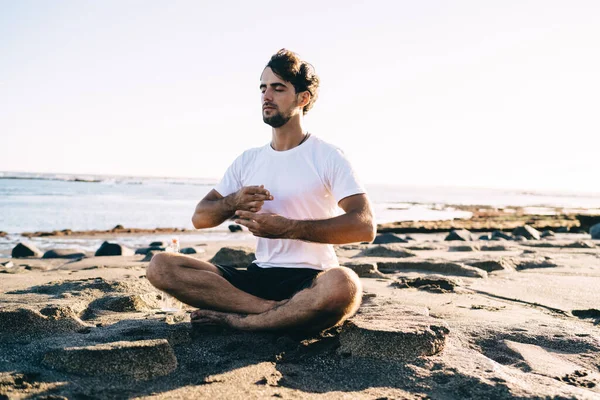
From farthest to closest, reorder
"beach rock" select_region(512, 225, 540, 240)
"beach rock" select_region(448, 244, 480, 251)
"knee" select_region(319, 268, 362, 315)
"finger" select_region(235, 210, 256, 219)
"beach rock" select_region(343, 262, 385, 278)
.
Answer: "beach rock" select_region(512, 225, 540, 240) → "beach rock" select_region(448, 244, 480, 251) → "beach rock" select_region(343, 262, 385, 278) → "finger" select_region(235, 210, 256, 219) → "knee" select_region(319, 268, 362, 315)

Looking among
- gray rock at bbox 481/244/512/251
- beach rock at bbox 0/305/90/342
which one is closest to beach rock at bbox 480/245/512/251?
gray rock at bbox 481/244/512/251

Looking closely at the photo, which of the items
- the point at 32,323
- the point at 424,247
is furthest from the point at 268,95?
the point at 424,247

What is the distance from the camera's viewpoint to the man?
3098mm

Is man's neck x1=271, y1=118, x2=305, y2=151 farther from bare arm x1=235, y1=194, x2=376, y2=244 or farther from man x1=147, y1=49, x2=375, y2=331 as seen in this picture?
bare arm x1=235, y1=194, x2=376, y2=244

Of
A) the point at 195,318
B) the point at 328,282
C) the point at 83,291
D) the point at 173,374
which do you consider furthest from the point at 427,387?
the point at 83,291

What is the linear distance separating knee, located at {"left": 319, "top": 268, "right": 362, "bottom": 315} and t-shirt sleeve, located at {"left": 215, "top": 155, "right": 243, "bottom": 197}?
3.41 feet

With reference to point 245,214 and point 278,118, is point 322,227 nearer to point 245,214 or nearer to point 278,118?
point 245,214

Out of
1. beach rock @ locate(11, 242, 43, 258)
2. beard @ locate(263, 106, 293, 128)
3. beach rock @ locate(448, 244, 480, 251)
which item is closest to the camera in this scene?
beard @ locate(263, 106, 293, 128)

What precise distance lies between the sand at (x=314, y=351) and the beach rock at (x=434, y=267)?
1329 millimetres

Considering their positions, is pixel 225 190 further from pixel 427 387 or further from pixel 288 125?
pixel 427 387

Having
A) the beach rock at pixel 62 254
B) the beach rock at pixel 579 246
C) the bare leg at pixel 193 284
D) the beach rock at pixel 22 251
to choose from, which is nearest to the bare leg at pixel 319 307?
the bare leg at pixel 193 284

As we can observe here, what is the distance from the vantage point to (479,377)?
8.26 ft

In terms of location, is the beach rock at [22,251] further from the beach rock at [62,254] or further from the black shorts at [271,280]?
the black shorts at [271,280]

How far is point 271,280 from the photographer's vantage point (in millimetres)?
3396
